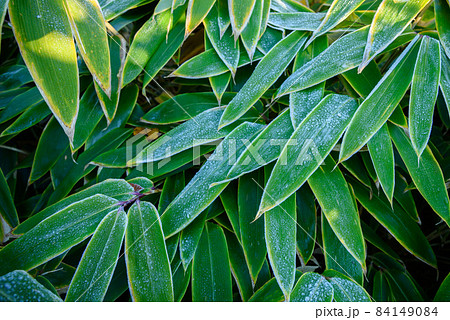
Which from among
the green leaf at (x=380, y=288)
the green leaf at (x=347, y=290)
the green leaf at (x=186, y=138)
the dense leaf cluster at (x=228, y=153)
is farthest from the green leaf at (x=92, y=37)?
the green leaf at (x=380, y=288)

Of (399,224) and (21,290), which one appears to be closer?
(21,290)

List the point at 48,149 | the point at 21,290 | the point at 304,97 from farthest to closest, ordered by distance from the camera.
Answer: the point at 48,149, the point at 304,97, the point at 21,290

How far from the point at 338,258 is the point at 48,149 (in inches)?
21.6

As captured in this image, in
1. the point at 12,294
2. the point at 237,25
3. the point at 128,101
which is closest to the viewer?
the point at 12,294

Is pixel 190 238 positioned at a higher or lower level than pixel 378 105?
lower

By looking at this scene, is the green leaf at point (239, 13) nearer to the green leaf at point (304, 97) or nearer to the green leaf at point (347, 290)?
the green leaf at point (304, 97)

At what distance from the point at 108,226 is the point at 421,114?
47 cm

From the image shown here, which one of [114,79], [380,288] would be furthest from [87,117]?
[380,288]

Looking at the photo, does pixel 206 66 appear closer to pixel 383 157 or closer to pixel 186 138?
pixel 186 138

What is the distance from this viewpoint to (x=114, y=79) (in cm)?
59
